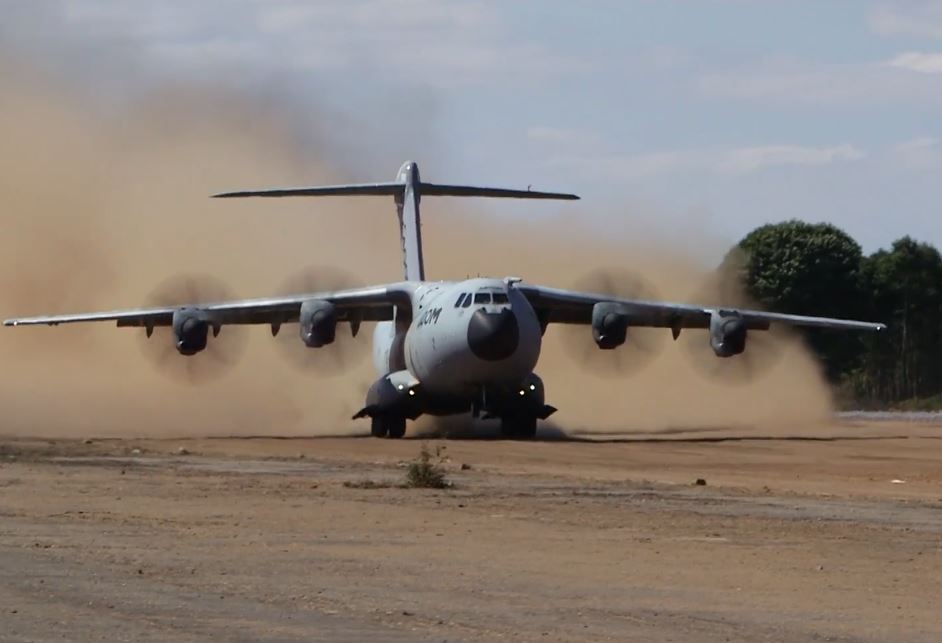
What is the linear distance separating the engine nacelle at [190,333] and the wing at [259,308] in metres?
0.45

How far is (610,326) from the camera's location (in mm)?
43094

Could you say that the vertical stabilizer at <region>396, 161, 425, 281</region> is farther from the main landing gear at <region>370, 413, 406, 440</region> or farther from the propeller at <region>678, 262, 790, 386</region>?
the propeller at <region>678, 262, 790, 386</region>

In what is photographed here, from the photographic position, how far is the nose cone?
3959cm

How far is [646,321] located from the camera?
44.7 meters

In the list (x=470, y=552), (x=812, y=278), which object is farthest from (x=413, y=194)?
(x=812, y=278)

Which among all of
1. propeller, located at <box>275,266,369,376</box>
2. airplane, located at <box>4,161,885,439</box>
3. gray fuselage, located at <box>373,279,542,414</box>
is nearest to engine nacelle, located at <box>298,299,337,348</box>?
airplane, located at <box>4,161,885,439</box>

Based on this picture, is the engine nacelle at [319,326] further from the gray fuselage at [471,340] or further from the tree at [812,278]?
the tree at [812,278]

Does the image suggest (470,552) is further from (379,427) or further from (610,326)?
(379,427)

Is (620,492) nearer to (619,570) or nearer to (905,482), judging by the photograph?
(905,482)

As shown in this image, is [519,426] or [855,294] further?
[855,294]

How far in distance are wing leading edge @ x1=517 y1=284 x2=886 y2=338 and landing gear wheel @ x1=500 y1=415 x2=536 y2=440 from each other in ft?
8.79

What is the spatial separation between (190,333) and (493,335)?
7.21 m

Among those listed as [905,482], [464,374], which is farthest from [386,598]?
[464,374]

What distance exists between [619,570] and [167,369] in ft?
117
